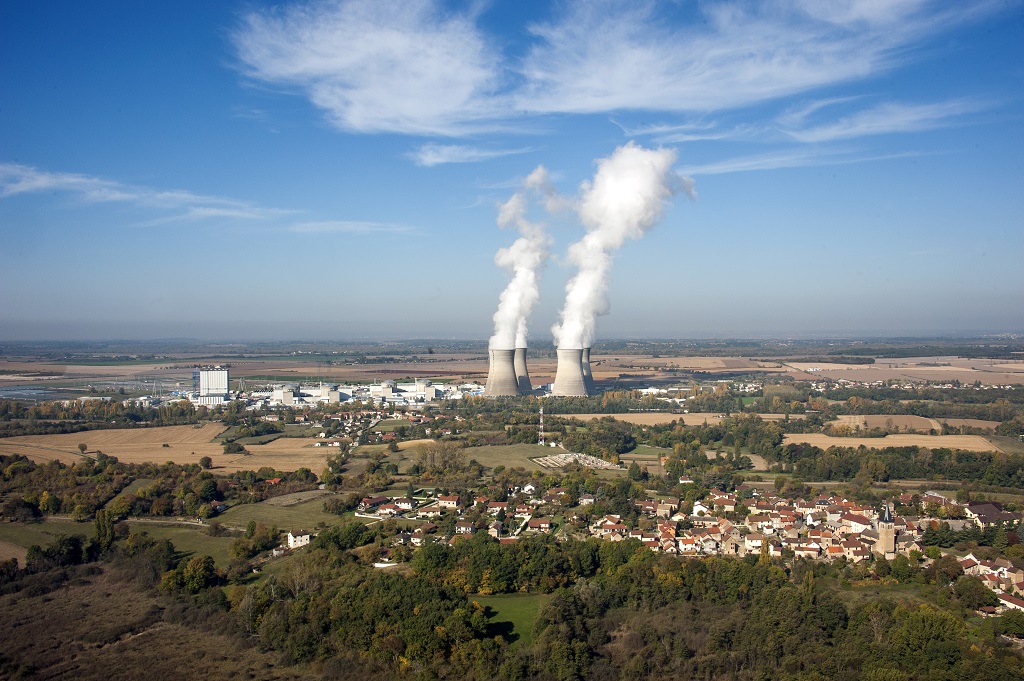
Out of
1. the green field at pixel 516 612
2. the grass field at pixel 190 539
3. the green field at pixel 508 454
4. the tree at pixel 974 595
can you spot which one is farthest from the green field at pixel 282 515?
the tree at pixel 974 595

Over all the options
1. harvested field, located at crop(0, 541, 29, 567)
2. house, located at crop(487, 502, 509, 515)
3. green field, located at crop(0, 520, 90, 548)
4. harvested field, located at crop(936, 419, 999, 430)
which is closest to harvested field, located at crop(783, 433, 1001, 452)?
harvested field, located at crop(936, 419, 999, 430)

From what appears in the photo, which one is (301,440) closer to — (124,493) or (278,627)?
(124,493)

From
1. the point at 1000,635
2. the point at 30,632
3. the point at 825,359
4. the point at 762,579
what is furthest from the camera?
the point at 825,359

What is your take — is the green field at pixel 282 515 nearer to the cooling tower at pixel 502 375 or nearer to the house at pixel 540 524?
the house at pixel 540 524

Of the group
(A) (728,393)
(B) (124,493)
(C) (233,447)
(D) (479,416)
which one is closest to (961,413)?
(A) (728,393)

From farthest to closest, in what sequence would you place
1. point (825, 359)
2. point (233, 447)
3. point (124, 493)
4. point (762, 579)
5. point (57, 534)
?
point (825, 359) < point (233, 447) < point (124, 493) < point (57, 534) < point (762, 579)

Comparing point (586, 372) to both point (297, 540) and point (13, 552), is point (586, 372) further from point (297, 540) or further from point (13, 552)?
point (13, 552)

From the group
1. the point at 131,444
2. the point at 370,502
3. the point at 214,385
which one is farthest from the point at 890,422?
the point at 214,385
